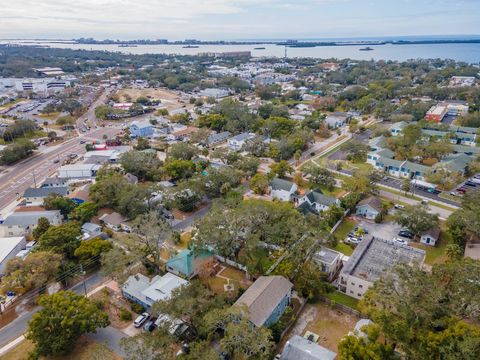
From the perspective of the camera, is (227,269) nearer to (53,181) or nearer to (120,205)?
(120,205)

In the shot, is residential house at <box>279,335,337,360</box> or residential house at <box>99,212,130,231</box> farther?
residential house at <box>99,212,130,231</box>

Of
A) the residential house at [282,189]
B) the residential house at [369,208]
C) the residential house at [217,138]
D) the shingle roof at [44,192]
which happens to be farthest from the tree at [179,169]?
the residential house at [369,208]

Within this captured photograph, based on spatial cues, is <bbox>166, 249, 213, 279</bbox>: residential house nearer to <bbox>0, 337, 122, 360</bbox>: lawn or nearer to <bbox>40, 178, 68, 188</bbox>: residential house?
<bbox>0, 337, 122, 360</bbox>: lawn

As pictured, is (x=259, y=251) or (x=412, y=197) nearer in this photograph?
(x=259, y=251)

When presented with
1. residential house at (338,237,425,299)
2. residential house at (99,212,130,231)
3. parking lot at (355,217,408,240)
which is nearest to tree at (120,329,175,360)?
residential house at (338,237,425,299)

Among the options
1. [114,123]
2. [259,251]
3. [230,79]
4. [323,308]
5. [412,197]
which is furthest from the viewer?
[230,79]

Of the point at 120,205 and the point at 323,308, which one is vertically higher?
the point at 120,205

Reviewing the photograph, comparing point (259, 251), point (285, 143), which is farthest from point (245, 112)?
point (259, 251)
